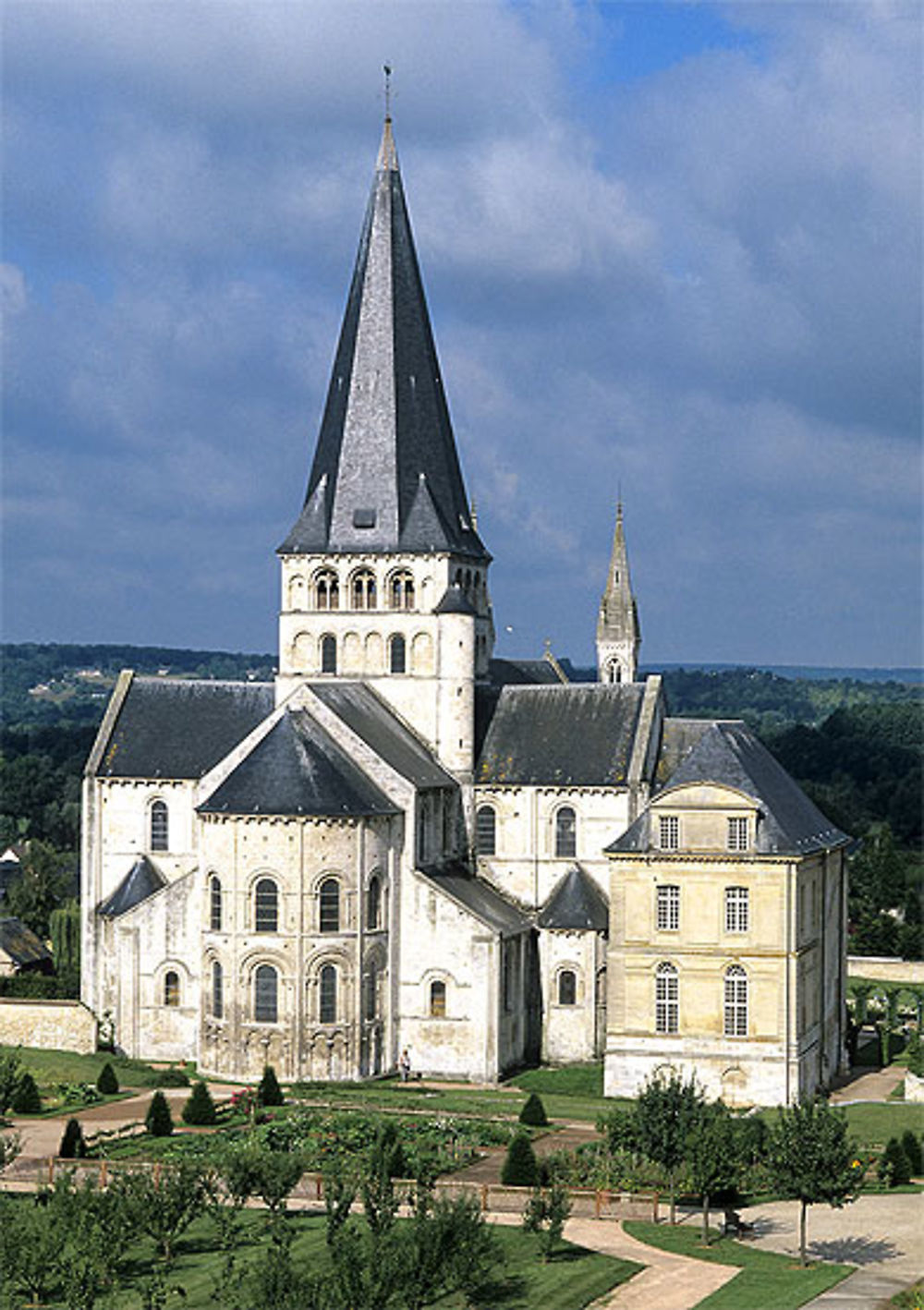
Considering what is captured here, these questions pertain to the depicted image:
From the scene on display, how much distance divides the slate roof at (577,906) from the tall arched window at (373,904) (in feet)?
23.2

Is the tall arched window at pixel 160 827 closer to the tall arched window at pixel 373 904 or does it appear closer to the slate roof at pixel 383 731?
the slate roof at pixel 383 731

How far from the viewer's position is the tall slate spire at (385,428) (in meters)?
78.4

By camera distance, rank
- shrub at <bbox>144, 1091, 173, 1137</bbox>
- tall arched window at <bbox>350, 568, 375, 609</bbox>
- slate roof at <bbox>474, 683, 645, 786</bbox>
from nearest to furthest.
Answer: shrub at <bbox>144, 1091, 173, 1137</bbox>, slate roof at <bbox>474, 683, 645, 786</bbox>, tall arched window at <bbox>350, 568, 375, 609</bbox>

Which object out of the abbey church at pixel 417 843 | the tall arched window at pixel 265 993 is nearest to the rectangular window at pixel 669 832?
the abbey church at pixel 417 843

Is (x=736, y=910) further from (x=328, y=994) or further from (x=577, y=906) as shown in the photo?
(x=328, y=994)

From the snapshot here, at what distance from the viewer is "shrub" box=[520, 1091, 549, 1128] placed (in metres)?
61.6

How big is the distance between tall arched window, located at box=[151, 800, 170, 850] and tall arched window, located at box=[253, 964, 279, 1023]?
13.1 meters

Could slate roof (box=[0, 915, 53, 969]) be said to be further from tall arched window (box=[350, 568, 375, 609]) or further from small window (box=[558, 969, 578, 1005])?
small window (box=[558, 969, 578, 1005])

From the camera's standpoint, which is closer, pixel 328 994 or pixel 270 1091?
pixel 270 1091

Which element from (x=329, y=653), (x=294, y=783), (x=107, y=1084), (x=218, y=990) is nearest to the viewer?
(x=107, y=1084)

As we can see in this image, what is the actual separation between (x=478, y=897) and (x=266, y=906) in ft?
29.6

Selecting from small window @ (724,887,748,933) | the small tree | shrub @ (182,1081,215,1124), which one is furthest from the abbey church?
the small tree

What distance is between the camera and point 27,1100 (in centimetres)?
6344

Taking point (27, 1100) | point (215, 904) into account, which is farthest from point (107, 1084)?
point (215, 904)
